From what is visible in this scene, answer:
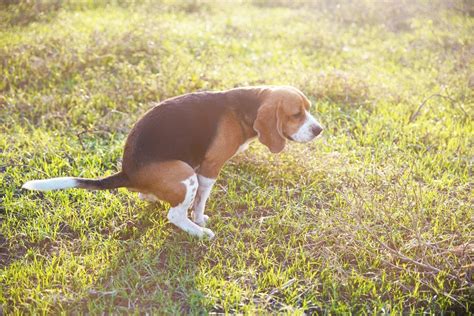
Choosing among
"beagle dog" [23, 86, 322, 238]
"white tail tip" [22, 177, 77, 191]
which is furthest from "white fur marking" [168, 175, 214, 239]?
"white tail tip" [22, 177, 77, 191]

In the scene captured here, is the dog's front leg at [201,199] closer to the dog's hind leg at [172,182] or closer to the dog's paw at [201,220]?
the dog's paw at [201,220]

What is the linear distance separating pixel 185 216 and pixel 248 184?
103cm

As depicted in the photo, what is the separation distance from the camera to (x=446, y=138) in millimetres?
6090

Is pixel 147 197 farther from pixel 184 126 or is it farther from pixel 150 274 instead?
pixel 150 274

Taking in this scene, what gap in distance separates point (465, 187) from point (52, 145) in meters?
4.42

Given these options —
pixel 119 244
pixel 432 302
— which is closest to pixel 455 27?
pixel 432 302

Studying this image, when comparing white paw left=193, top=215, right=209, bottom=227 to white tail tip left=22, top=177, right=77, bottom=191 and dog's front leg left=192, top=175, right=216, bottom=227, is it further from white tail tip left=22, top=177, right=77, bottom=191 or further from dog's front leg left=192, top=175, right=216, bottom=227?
white tail tip left=22, top=177, right=77, bottom=191

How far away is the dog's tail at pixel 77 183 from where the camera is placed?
378 centimetres

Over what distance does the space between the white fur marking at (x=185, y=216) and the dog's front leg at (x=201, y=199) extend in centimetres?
19

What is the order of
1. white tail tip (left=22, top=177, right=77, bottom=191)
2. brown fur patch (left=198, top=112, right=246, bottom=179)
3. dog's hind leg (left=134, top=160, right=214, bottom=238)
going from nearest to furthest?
1. white tail tip (left=22, top=177, right=77, bottom=191)
2. dog's hind leg (left=134, top=160, right=214, bottom=238)
3. brown fur patch (left=198, top=112, right=246, bottom=179)

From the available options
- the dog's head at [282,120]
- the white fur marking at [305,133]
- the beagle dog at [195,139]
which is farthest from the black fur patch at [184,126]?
the white fur marking at [305,133]

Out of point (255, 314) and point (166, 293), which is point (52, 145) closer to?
point (166, 293)

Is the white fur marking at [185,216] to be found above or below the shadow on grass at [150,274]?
above

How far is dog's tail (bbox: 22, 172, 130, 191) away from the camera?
12.4 feet
